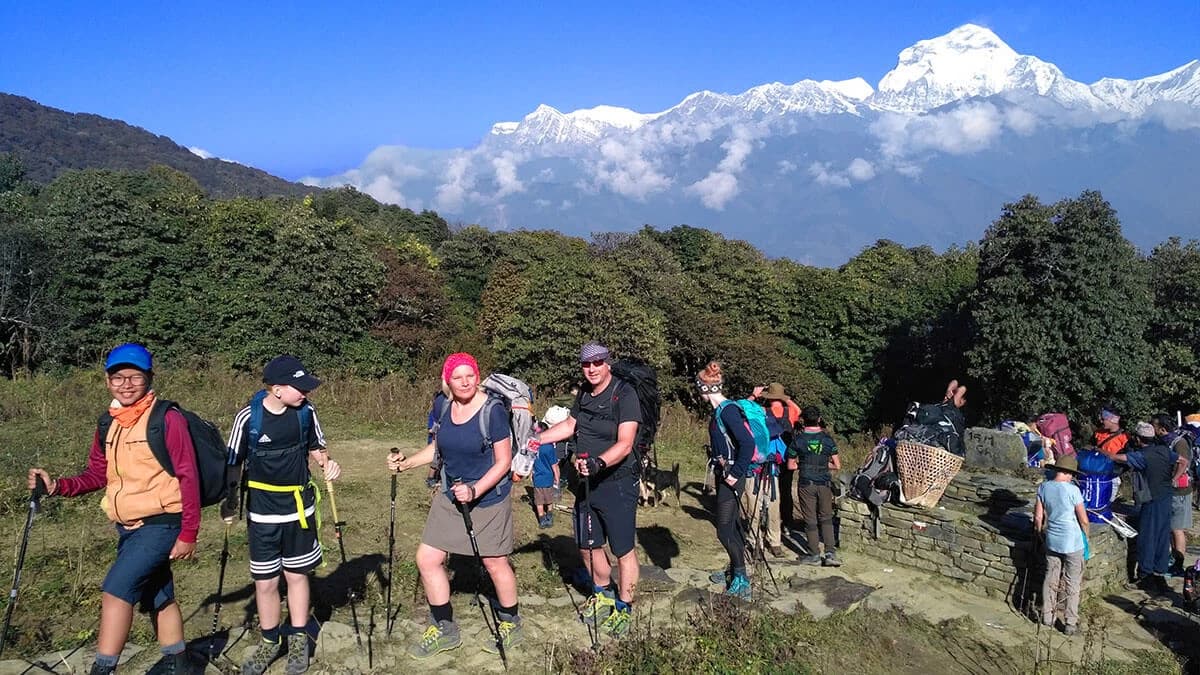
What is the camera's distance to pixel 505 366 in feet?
75.3

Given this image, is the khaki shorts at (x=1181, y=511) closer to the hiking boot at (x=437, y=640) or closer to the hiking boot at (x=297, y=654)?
the hiking boot at (x=437, y=640)

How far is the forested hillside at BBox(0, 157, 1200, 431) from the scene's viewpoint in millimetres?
19781

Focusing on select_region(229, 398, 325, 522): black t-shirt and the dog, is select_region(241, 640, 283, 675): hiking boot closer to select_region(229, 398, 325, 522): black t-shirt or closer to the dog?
select_region(229, 398, 325, 522): black t-shirt

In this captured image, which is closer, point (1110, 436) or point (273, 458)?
point (273, 458)

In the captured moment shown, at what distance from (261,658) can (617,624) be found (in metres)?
2.21

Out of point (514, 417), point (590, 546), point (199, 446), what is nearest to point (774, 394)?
point (590, 546)

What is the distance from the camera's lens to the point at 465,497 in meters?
4.20

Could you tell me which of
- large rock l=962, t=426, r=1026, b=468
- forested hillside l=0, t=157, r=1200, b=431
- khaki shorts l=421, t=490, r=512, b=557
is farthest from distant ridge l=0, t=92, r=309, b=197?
khaki shorts l=421, t=490, r=512, b=557

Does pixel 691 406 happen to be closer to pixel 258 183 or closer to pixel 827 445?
pixel 827 445

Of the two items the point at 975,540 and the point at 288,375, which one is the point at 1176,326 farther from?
the point at 288,375

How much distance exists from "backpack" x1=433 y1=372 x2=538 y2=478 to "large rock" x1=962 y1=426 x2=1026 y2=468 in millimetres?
7047

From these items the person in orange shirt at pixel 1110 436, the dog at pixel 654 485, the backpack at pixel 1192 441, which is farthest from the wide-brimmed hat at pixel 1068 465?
the dog at pixel 654 485

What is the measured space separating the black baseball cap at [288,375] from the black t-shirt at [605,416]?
67.8 inches

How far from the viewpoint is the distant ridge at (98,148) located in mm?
97375
